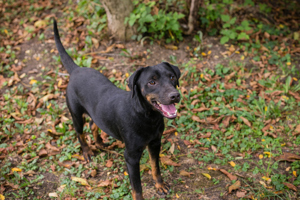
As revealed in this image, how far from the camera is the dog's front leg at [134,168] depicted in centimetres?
306

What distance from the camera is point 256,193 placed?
329 cm

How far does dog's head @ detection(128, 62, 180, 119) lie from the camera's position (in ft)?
8.73

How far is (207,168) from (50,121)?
120 inches

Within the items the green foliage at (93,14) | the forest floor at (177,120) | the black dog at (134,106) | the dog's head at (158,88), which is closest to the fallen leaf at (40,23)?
the forest floor at (177,120)

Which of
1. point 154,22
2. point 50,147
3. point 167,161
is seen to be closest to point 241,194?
point 167,161

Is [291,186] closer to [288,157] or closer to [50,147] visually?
[288,157]

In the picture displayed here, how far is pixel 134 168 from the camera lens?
3.12 meters

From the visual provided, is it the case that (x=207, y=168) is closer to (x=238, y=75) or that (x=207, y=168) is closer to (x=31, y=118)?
(x=238, y=75)

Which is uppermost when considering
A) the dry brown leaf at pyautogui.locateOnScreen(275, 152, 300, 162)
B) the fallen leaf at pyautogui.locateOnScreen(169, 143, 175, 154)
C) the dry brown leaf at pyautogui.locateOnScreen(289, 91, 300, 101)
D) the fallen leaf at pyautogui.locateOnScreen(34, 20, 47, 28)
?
the fallen leaf at pyautogui.locateOnScreen(34, 20, 47, 28)

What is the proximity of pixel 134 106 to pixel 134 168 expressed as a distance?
0.82 metres

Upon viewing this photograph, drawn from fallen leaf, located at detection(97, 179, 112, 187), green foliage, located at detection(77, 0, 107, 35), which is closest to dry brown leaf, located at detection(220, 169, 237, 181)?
fallen leaf, located at detection(97, 179, 112, 187)

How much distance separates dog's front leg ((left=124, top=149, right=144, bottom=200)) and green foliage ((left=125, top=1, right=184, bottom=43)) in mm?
3268

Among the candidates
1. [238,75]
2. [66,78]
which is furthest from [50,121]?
[238,75]

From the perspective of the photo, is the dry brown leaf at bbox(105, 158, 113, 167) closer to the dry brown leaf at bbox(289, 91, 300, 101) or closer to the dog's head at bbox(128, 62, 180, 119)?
the dog's head at bbox(128, 62, 180, 119)
